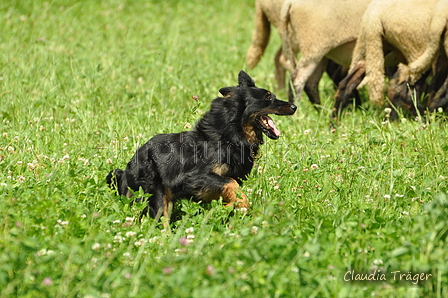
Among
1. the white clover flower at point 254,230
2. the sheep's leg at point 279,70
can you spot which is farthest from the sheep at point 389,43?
the white clover flower at point 254,230

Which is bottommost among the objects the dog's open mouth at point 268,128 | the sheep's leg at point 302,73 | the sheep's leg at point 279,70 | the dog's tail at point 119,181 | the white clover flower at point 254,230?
the sheep's leg at point 279,70

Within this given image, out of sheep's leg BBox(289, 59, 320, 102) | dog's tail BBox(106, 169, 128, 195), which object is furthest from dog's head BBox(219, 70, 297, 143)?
sheep's leg BBox(289, 59, 320, 102)

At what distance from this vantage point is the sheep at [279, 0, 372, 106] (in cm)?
835

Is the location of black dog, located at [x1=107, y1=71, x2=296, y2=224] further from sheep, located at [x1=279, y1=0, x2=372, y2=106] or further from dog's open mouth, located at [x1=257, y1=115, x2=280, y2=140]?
sheep, located at [x1=279, y1=0, x2=372, y2=106]

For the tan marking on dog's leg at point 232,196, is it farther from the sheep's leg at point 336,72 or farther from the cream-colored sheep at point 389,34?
the sheep's leg at point 336,72

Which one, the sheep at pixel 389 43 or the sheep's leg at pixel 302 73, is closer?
the sheep at pixel 389 43

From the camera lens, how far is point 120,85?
8164 millimetres

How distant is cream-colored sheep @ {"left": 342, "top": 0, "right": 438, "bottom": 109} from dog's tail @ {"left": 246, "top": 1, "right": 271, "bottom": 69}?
221 centimetres

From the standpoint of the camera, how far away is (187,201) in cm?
421

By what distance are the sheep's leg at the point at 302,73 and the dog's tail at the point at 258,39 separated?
1350 millimetres

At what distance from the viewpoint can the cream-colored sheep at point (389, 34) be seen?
7.36 meters

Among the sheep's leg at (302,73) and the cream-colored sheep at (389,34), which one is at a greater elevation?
the cream-colored sheep at (389,34)

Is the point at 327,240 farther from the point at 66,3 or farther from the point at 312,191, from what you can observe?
the point at 66,3

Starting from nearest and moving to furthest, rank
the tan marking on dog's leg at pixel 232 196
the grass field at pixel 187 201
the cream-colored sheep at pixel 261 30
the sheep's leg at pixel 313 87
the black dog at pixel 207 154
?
the grass field at pixel 187 201 → the tan marking on dog's leg at pixel 232 196 → the black dog at pixel 207 154 → the sheep's leg at pixel 313 87 → the cream-colored sheep at pixel 261 30
